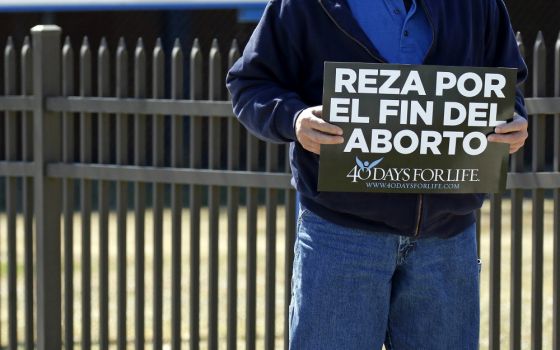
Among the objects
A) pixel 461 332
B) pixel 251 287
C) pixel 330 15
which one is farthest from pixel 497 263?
pixel 330 15

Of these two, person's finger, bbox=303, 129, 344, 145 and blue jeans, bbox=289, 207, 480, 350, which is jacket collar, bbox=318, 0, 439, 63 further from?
blue jeans, bbox=289, 207, 480, 350

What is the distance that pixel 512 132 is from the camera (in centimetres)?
266

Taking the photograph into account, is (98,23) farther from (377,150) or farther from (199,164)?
(377,150)

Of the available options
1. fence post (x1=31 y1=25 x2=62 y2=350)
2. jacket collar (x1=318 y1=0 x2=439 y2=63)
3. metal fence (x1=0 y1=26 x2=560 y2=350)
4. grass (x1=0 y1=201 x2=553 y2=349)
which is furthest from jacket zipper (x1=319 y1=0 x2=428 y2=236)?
grass (x1=0 y1=201 x2=553 y2=349)

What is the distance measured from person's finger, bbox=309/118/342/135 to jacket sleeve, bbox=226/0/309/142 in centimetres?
12

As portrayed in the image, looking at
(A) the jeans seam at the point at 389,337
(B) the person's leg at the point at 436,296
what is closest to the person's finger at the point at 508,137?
(B) the person's leg at the point at 436,296

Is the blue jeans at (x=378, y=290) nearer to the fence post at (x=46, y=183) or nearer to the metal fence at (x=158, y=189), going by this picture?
the metal fence at (x=158, y=189)

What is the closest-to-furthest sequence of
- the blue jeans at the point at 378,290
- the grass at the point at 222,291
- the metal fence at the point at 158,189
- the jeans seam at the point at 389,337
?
the blue jeans at the point at 378,290 → the jeans seam at the point at 389,337 → the metal fence at the point at 158,189 → the grass at the point at 222,291

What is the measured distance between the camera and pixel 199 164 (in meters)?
4.55

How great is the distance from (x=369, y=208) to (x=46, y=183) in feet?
8.14

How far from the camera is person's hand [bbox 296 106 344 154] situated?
2.55 meters

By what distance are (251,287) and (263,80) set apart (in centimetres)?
185

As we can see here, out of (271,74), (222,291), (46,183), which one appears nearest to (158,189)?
(46,183)

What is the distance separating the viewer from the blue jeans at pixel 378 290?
2.65 metres
